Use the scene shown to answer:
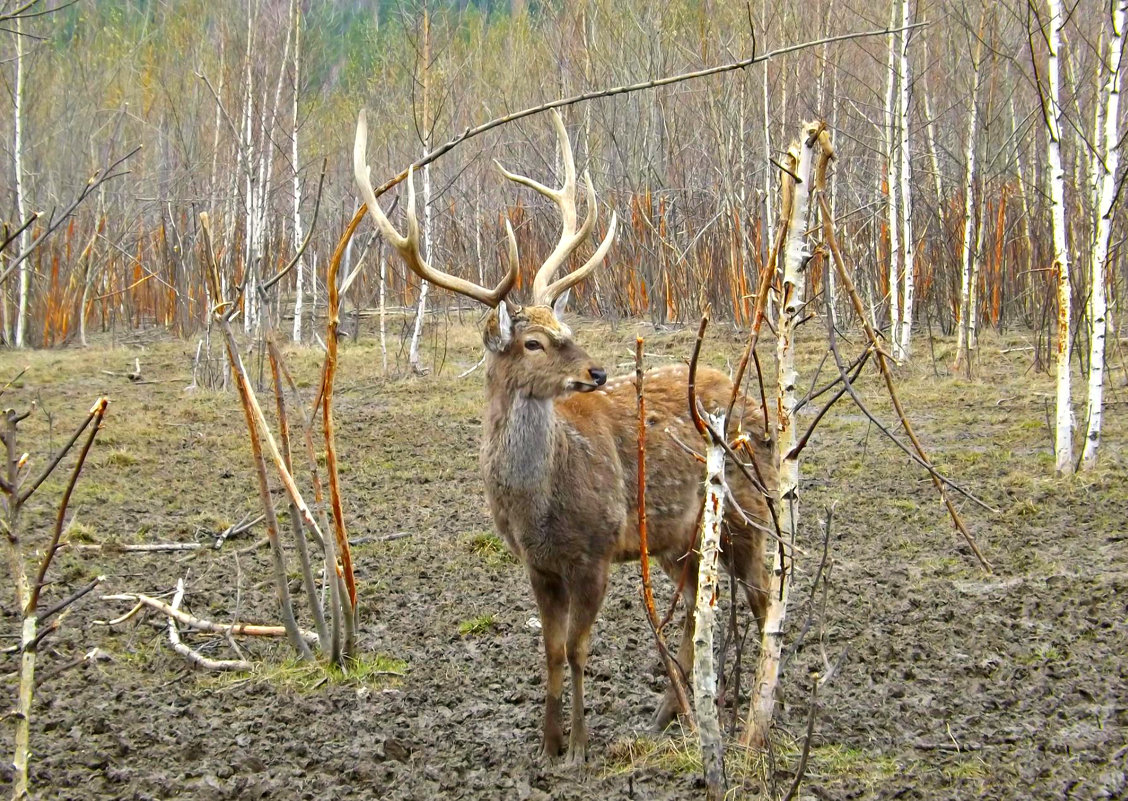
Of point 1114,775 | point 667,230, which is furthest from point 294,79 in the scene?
point 1114,775

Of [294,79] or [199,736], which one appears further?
[294,79]

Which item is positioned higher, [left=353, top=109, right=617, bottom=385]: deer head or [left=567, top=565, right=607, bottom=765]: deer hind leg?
[left=353, top=109, right=617, bottom=385]: deer head

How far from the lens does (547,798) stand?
3.90m

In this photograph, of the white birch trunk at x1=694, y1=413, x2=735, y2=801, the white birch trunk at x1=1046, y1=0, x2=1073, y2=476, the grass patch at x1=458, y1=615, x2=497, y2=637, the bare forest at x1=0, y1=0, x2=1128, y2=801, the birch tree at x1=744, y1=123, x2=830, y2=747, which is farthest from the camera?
the white birch trunk at x1=1046, y1=0, x2=1073, y2=476

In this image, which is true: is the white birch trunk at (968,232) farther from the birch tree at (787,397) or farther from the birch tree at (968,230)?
the birch tree at (787,397)

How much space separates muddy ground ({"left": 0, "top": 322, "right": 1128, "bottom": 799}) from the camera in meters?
3.94

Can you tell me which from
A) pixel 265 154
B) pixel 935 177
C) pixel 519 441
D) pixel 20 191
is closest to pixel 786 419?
pixel 519 441

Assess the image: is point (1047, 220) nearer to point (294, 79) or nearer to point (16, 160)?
point (294, 79)

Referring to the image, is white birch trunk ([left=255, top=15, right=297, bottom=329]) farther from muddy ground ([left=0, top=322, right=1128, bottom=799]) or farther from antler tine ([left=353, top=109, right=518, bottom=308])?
antler tine ([left=353, top=109, right=518, bottom=308])

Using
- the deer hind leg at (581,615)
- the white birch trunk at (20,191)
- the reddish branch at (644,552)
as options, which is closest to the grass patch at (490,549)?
the deer hind leg at (581,615)

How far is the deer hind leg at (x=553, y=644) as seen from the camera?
438cm

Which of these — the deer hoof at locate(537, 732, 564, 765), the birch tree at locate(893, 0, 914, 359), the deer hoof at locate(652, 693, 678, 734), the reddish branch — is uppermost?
the birch tree at locate(893, 0, 914, 359)

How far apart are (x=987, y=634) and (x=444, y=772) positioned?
2539 millimetres

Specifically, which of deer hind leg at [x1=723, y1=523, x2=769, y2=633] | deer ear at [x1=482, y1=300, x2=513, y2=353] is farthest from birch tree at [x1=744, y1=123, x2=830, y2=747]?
deer ear at [x1=482, y1=300, x2=513, y2=353]
